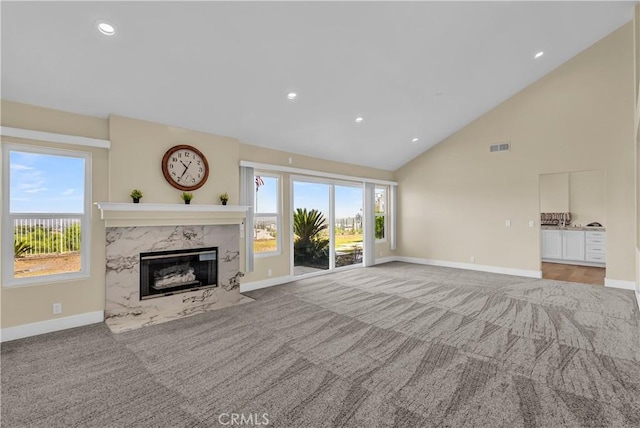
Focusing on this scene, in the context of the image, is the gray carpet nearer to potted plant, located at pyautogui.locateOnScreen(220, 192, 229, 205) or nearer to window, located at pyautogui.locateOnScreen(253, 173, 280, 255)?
window, located at pyautogui.locateOnScreen(253, 173, 280, 255)

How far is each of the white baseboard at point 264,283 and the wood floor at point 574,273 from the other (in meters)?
5.50

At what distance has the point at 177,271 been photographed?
4.40 metres

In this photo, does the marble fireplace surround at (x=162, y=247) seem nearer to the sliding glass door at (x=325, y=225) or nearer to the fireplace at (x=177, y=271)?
the fireplace at (x=177, y=271)

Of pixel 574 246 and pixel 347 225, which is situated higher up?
pixel 347 225

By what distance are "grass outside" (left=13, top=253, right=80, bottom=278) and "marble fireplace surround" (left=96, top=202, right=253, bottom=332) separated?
40cm

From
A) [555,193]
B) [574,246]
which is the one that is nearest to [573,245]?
[574,246]

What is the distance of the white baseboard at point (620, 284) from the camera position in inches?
200

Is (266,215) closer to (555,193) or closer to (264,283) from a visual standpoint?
(264,283)

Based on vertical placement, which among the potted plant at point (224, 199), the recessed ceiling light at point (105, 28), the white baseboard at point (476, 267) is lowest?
the white baseboard at point (476, 267)

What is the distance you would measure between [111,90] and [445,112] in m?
5.80

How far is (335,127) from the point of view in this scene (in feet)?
18.1

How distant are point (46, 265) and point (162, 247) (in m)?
1.25

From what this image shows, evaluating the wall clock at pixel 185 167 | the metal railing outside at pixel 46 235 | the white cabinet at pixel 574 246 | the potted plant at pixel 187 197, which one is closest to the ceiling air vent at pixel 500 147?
the white cabinet at pixel 574 246

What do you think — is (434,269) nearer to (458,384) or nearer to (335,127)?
(335,127)
